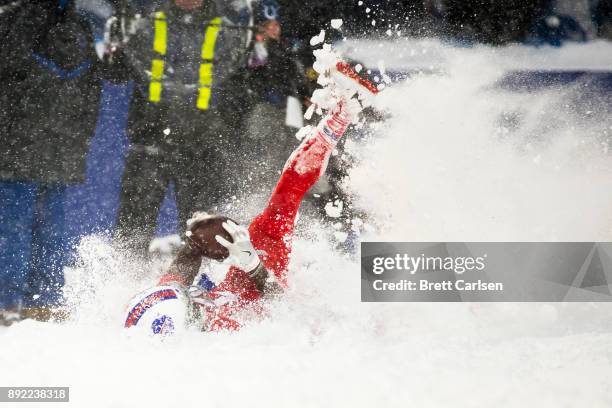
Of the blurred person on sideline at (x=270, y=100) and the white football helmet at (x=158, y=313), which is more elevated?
the blurred person on sideline at (x=270, y=100)

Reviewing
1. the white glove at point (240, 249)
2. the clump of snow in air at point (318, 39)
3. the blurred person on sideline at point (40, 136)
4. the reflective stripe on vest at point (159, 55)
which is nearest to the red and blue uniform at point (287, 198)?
the white glove at point (240, 249)

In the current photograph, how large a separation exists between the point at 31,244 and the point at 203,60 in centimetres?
130

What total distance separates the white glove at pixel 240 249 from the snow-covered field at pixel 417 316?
9.4 inches

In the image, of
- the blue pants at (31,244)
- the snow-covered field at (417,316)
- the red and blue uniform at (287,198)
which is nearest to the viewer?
the snow-covered field at (417,316)

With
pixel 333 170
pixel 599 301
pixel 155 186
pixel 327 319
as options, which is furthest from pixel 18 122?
pixel 599 301

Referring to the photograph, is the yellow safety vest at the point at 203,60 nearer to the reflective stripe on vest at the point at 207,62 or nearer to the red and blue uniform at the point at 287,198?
the reflective stripe on vest at the point at 207,62

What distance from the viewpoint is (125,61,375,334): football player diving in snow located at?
61.6 inches

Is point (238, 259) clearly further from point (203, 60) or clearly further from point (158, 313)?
point (203, 60)

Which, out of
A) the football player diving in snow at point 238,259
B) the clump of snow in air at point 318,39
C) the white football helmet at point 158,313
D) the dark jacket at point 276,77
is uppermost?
the clump of snow in air at point 318,39

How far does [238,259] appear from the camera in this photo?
5.61ft

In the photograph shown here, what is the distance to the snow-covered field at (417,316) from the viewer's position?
1479mm

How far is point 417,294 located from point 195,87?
1465mm

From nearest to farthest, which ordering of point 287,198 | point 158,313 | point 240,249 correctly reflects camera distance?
point 158,313 < point 240,249 < point 287,198

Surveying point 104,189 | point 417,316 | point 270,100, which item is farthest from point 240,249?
point 104,189
